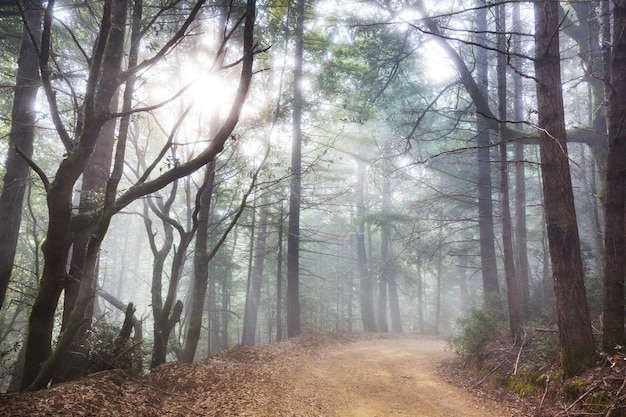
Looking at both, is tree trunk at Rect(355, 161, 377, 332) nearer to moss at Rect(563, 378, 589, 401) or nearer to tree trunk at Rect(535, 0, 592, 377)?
tree trunk at Rect(535, 0, 592, 377)

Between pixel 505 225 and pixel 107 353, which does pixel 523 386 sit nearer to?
pixel 505 225

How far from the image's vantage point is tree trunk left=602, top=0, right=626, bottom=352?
584 cm

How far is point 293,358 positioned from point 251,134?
801 centimetres

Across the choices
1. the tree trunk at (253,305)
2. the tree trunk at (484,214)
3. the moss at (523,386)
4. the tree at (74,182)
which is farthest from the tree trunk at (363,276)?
the tree at (74,182)

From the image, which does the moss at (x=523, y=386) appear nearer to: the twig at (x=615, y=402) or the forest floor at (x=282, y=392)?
the forest floor at (x=282, y=392)

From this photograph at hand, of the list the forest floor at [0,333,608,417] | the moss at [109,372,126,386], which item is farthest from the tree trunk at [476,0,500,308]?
the moss at [109,372,126,386]

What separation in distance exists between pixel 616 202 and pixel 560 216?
2.69 feet

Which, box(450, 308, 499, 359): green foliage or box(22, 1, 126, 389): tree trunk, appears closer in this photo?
box(22, 1, 126, 389): tree trunk

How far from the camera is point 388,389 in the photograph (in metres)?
7.60

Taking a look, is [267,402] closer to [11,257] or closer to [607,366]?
[607,366]

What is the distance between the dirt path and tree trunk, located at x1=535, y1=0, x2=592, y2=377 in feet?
5.35

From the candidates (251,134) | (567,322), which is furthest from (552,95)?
(251,134)

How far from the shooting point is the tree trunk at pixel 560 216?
19.9 feet

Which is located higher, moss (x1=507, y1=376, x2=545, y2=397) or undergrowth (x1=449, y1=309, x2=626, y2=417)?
undergrowth (x1=449, y1=309, x2=626, y2=417)
